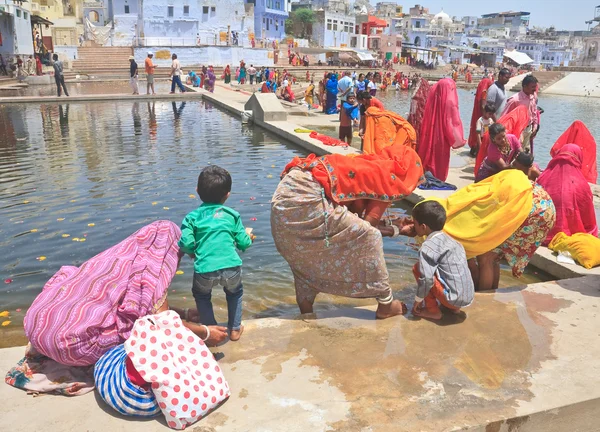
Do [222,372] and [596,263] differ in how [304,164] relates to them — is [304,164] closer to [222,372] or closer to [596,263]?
[222,372]

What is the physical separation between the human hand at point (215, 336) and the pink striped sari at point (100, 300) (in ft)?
1.21

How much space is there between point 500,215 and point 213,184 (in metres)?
2.18

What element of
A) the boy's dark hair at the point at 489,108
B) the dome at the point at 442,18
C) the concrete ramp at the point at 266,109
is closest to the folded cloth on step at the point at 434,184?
the boy's dark hair at the point at 489,108

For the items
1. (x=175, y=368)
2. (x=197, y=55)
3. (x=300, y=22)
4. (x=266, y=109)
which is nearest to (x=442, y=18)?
(x=300, y=22)

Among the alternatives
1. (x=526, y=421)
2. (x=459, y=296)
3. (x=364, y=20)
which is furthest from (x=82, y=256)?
(x=364, y=20)

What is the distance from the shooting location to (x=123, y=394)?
102 inches

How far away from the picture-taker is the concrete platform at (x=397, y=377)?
258 centimetres

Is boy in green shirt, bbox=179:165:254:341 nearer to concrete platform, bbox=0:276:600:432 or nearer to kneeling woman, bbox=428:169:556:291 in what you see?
concrete platform, bbox=0:276:600:432

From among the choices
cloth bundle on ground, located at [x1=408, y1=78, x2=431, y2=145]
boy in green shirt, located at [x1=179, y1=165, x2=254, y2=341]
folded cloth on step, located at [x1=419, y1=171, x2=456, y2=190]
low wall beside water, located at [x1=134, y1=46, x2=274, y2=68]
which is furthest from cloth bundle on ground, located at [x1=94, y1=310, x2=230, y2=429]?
low wall beside water, located at [x1=134, y1=46, x2=274, y2=68]

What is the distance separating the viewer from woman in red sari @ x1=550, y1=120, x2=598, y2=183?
734 cm

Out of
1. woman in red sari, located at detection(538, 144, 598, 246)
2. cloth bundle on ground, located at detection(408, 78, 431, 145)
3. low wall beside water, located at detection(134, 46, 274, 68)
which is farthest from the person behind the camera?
low wall beside water, located at detection(134, 46, 274, 68)

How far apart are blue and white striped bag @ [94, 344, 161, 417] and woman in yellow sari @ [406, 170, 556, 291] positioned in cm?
247

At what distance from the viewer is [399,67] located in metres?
67.6

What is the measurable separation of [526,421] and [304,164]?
2.03 m
